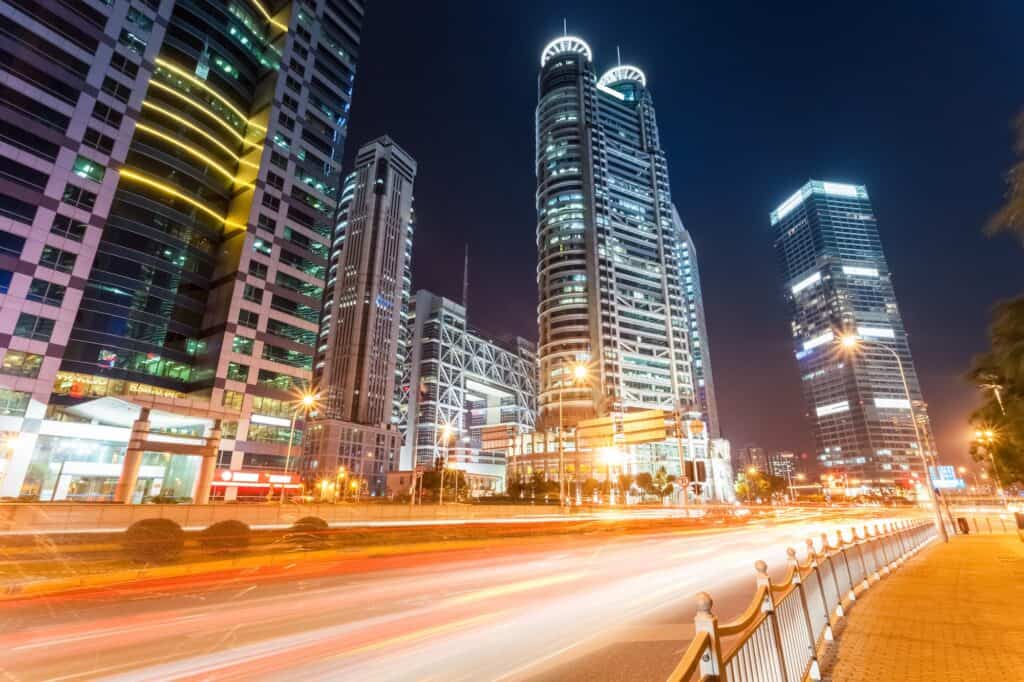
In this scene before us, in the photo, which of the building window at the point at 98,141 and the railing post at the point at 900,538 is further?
the building window at the point at 98,141

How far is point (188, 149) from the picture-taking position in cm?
6538

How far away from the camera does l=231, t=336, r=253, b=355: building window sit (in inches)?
2478

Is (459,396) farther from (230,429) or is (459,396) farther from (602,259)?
(230,429)

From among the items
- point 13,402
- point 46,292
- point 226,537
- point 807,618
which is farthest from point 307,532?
point 46,292

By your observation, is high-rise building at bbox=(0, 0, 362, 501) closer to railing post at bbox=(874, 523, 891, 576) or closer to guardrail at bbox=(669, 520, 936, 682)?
guardrail at bbox=(669, 520, 936, 682)

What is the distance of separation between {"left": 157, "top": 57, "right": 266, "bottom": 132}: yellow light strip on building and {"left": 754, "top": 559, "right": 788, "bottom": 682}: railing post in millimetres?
87855

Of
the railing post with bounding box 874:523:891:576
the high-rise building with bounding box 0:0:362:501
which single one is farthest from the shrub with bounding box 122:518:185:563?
the high-rise building with bounding box 0:0:362:501

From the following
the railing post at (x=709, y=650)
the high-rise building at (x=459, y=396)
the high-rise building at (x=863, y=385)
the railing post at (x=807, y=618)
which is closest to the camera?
the railing post at (x=709, y=650)

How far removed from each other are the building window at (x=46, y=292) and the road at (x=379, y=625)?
5213 cm

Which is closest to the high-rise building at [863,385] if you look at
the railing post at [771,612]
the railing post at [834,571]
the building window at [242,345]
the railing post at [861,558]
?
the building window at [242,345]

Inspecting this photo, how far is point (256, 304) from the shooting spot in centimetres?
6638

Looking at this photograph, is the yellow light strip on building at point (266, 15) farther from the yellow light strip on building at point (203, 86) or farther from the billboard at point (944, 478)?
the billboard at point (944, 478)

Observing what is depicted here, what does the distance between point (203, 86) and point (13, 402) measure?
165 ft

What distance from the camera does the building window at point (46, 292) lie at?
153 ft
